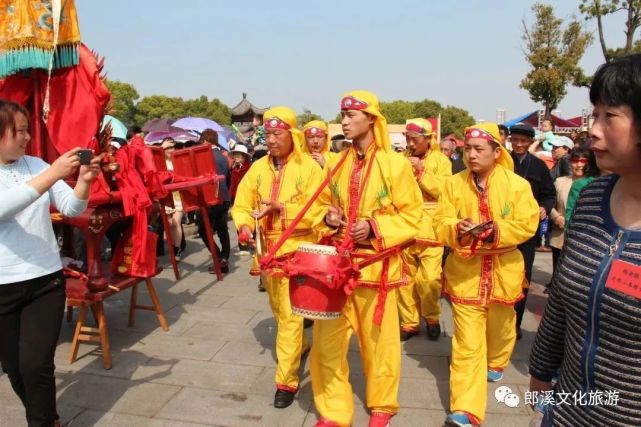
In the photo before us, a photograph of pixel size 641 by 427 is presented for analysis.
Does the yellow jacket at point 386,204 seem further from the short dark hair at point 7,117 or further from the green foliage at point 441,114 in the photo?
the green foliage at point 441,114

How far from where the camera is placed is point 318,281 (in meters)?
2.58

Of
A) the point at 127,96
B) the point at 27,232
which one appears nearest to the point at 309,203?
the point at 27,232

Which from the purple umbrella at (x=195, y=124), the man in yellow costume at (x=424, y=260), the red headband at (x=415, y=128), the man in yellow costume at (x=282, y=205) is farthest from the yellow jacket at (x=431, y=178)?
the purple umbrella at (x=195, y=124)

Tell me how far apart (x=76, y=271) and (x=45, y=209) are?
177cm

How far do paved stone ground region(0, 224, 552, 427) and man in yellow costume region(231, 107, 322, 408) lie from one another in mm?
341

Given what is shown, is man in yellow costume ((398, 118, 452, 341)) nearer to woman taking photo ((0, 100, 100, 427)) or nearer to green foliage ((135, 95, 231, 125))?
woman taking photo ((0, 100, 100, 427))

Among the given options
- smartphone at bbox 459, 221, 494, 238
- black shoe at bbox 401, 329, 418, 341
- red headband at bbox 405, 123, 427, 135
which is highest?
red headband at bbox 405, 123, 427, 135

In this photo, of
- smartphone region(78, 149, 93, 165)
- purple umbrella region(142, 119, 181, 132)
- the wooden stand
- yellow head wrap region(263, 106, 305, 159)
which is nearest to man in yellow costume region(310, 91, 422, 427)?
yellow head wrap region(263, 106, 305, 159)

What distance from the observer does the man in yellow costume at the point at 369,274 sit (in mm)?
3049

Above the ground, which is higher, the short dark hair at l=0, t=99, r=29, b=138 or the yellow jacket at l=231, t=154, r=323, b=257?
the short dark hair at l=0, t=99, r=29, b=138

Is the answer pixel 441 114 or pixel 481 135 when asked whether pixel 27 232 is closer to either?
pixel 481 135

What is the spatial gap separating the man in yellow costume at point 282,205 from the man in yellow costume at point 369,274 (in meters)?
0.47

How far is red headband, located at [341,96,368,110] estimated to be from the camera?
10.1 ft

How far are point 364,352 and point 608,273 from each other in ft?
6.54
